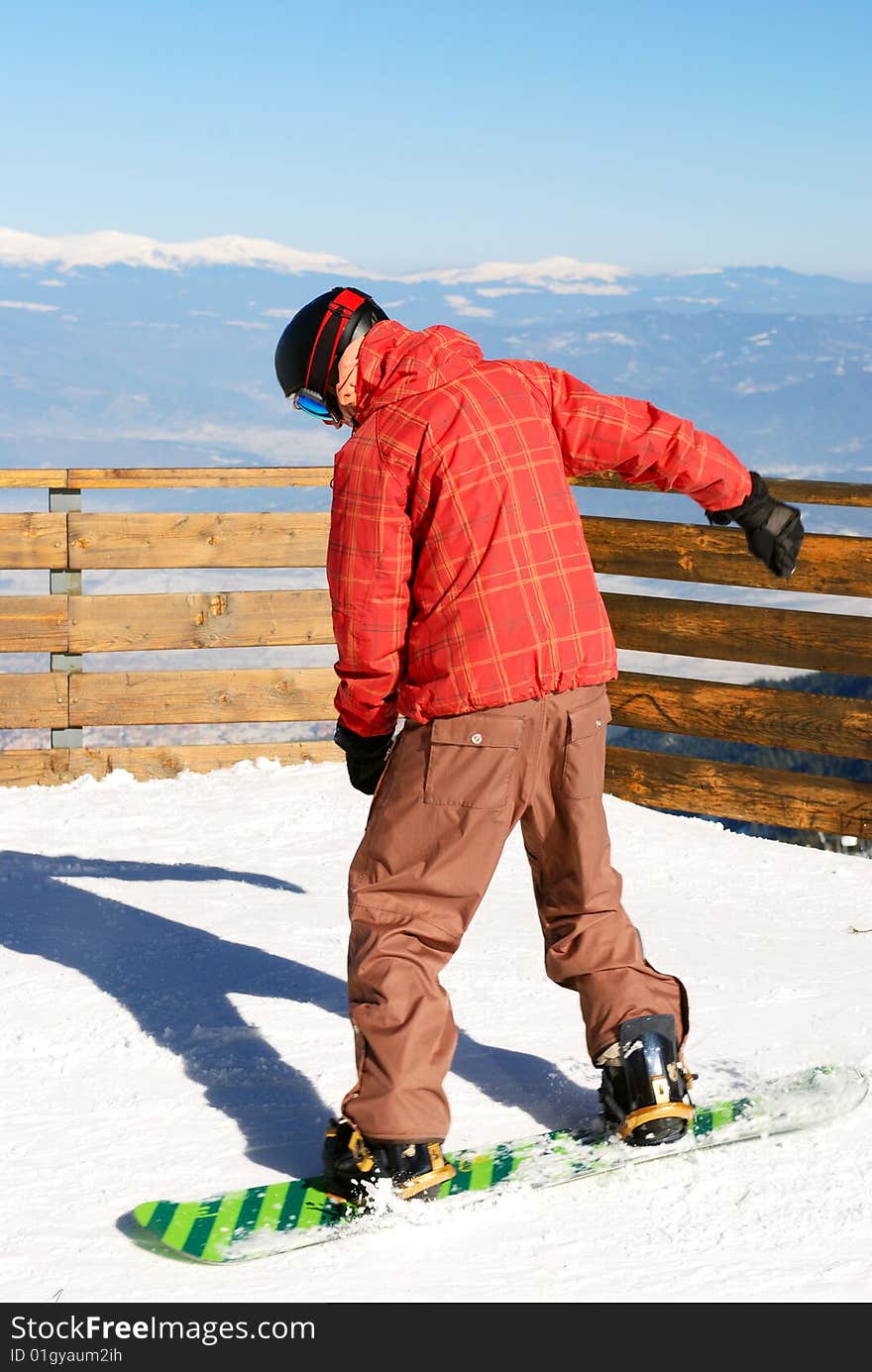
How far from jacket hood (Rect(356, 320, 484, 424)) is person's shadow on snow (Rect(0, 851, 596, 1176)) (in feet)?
5.20

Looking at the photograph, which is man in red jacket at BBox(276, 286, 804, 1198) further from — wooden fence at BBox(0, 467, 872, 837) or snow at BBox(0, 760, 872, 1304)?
wooden fence at BBox(0, 467, 872, 837)

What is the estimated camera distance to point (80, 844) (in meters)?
5.84

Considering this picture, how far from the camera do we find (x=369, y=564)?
2617 millimetres

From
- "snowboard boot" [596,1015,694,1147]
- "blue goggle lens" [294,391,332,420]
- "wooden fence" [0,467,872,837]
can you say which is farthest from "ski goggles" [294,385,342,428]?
"wooden fence" [0,467,872,837]

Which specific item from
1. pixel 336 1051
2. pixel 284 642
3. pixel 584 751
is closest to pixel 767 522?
pixel 584 751

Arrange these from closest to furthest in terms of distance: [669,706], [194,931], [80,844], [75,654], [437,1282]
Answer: [437,1282] < [194,931] < [80,844] < [669,706] < [75,654]

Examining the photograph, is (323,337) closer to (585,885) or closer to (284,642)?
(585,885)

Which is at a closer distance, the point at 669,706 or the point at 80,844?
the point at 80,844

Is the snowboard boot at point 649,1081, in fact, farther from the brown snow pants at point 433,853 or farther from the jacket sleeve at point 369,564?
the jacket sleeve at point 369,564

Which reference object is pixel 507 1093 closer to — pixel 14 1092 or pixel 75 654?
pixel 14 1092

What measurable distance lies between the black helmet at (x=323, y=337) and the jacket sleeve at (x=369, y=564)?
17 centimetres

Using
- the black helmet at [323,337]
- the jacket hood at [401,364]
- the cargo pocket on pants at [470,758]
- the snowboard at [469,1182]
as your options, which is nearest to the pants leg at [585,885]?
the cargo pocket on pants at [470,758]
